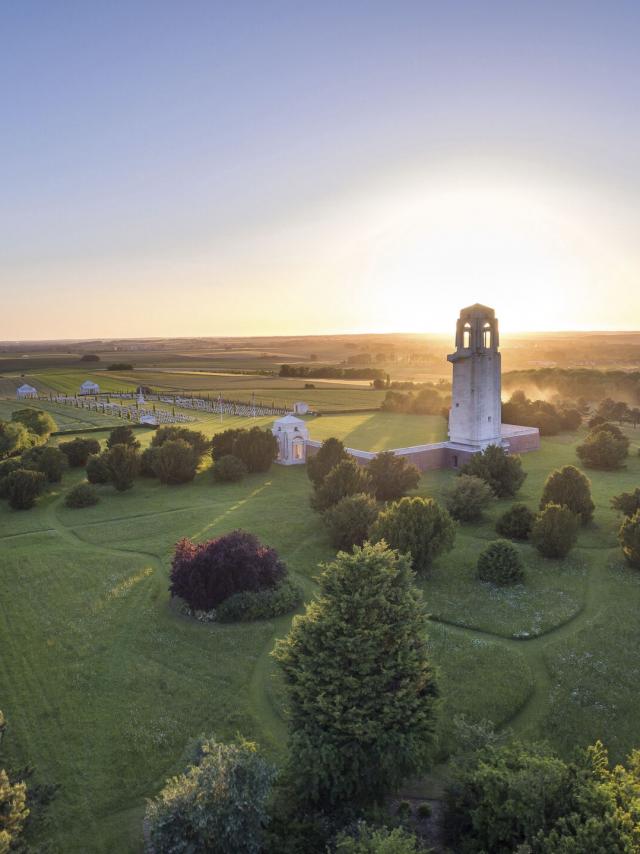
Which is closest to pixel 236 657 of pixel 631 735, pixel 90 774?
pixel 90 774

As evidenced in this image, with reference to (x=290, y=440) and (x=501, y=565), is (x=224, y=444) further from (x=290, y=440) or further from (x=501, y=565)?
(x=501, y=565)

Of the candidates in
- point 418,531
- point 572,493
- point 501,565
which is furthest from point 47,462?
point 572,493

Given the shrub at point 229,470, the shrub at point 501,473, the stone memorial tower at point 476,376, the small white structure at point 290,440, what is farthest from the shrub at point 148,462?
the stone memorial tower at point 476,376

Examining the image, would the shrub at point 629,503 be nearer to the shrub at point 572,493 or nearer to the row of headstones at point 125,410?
the shrub at point 572,493

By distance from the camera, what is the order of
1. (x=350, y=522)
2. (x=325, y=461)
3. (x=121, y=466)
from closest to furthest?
(x=350, y=522) < (x=325, y=461) < (x=121, y=466)

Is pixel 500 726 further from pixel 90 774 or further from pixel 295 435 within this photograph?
pixel 295 435

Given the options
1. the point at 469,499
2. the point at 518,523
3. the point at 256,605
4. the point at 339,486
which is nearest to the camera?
the point at 256,605
